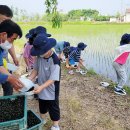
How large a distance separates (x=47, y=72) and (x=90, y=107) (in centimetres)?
146

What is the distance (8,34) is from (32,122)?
0.96 metres

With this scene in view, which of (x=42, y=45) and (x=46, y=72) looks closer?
(x=42, y=45)

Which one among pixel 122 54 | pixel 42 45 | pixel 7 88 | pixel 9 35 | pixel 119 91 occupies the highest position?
pixel 9 35

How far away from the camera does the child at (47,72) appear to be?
119 inches

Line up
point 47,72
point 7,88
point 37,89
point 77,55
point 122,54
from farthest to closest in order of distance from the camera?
point 77,55
point 122,54
point 7,88
point 47,72
point 37,89

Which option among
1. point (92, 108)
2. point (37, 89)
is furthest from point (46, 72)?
point (92, 108)

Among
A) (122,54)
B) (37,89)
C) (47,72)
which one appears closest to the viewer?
(37,89)

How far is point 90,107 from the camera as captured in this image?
4.47 metres

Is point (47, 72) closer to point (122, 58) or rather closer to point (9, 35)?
point (9, 35)

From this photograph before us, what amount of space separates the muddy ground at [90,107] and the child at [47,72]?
45 cm

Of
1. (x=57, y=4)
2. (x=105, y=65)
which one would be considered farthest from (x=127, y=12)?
(x=57, y=4)

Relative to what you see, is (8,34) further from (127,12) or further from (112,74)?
(127,12)

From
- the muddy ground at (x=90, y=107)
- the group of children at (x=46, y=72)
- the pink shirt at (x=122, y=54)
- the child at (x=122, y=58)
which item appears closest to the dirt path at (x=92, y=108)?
the muddy ground at (x=90, y=107)

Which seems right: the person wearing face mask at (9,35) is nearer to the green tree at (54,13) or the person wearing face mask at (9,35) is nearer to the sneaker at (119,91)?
the green tree at (54,13)
